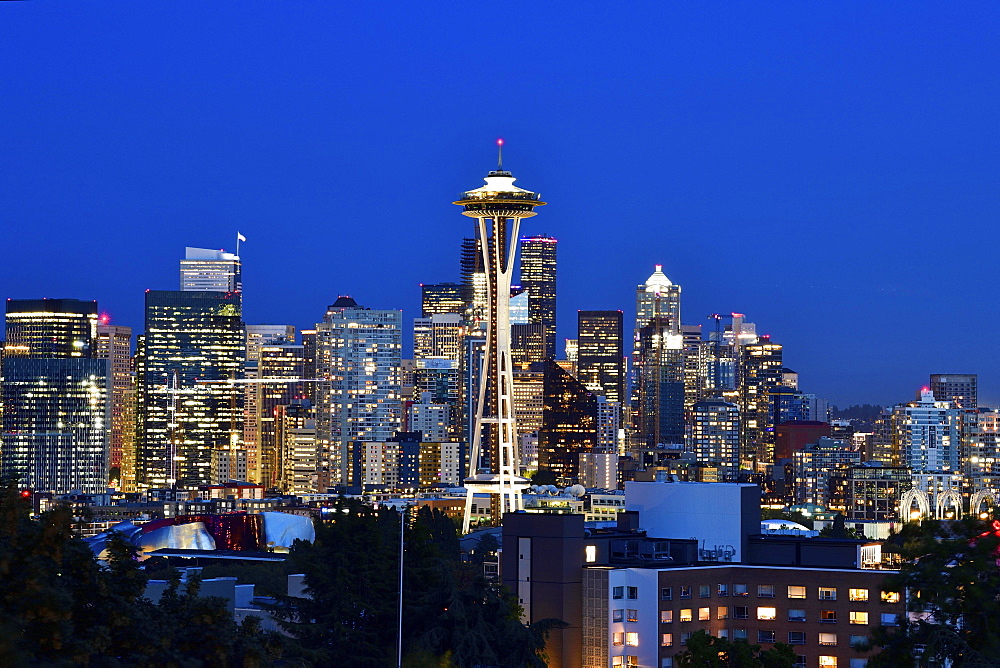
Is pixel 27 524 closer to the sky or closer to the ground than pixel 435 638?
closer to the sky

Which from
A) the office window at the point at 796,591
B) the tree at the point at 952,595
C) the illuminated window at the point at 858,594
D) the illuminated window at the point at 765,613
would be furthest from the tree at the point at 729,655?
the tree at the point at 952,595

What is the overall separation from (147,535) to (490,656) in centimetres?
10188

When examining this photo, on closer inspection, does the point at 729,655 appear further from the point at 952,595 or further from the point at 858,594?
the point at 952,595

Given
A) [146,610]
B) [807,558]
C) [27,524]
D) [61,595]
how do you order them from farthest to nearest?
[807,558]
[146,610]
[27,524]
[61,595]

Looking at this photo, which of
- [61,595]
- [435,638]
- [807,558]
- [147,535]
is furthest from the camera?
[147,535]

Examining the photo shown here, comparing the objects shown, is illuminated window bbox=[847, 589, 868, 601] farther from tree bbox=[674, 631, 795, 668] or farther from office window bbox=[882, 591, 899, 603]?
tree bbox=[674, 631, 795, 668]

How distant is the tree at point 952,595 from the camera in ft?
146

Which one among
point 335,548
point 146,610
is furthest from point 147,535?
point 146,610

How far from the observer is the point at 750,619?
81.5m

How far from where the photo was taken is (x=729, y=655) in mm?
67875

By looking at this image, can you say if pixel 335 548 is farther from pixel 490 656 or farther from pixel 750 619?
pixel 750 619

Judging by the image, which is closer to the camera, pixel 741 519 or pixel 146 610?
pixel 146 610

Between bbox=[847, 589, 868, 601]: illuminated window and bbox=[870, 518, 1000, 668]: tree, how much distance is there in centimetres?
3255

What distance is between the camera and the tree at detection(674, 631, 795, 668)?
66.7 m
